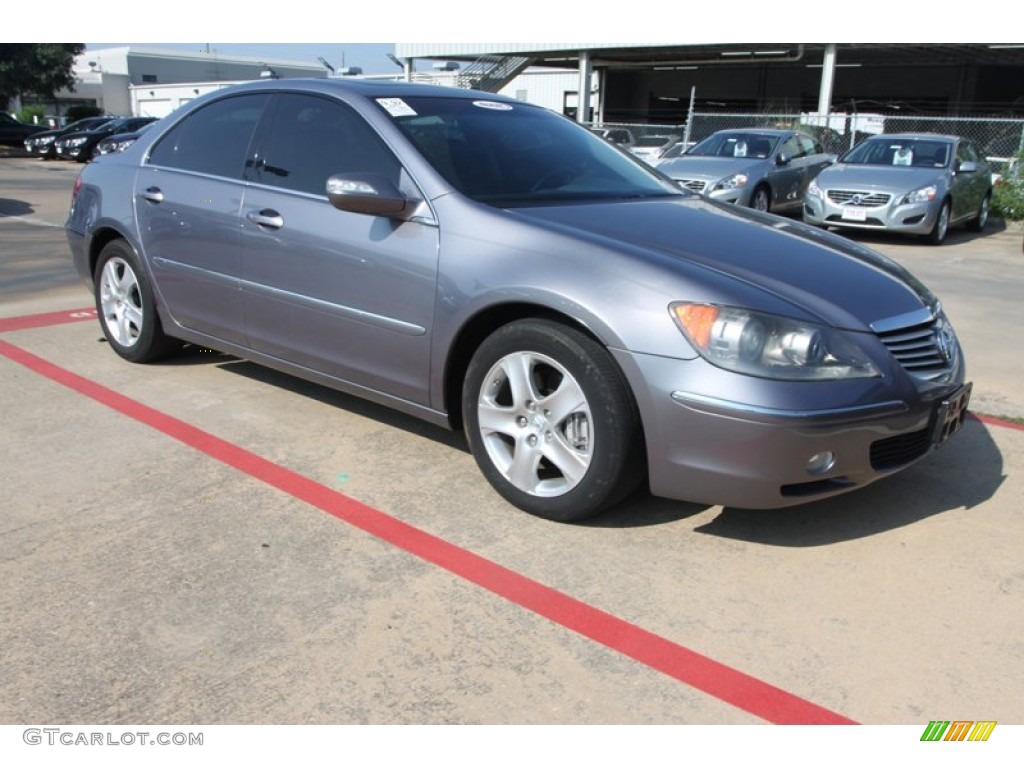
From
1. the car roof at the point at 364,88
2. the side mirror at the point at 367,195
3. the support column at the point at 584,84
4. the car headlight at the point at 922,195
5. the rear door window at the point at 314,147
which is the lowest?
the car headlight at the point at 922,195

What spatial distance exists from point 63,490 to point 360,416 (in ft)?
4.66

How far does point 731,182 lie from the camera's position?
12.8 meters

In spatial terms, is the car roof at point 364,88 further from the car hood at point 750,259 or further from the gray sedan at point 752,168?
the gray sedan at point 752,168

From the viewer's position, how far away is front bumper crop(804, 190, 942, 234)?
11852mm

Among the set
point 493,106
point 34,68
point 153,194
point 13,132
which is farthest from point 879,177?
point 34,68

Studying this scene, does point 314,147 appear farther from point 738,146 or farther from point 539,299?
point 738,146

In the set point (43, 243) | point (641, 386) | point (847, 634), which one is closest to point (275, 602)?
point (641, 386)

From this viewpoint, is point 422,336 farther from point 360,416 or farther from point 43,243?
point 43,243

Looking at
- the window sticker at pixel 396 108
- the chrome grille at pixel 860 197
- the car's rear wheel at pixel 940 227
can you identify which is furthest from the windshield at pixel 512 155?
the car's rear wheel at pixel 940 227

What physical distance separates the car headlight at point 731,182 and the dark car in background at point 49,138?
22.4m

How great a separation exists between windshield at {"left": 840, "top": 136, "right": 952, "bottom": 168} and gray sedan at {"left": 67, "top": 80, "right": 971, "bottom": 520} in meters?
9.63

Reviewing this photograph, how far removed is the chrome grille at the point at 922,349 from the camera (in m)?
3.29

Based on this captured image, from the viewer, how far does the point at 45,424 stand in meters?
4.40
